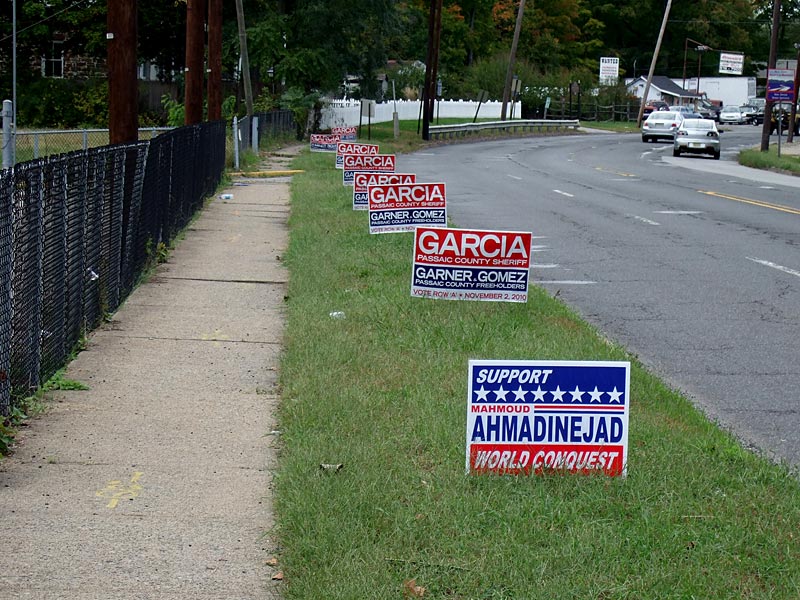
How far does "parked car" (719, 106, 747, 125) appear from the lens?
10025 cm

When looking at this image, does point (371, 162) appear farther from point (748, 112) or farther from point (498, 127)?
point (748, 112)

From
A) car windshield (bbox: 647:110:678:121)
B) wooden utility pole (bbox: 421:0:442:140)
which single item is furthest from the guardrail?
car windshield (bbox: 647:110:678:121)

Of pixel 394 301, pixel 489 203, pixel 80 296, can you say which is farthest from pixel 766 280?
pixel 489 203

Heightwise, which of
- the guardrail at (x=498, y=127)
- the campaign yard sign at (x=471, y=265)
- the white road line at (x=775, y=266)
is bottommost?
the guardrail at (x=498, y=127)

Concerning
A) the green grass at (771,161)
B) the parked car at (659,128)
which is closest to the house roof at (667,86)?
the parked car at (659,128)

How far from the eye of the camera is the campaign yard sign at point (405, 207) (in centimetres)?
1420

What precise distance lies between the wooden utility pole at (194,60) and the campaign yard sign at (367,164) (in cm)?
653

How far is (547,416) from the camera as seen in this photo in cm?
581

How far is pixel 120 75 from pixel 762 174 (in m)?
27.6

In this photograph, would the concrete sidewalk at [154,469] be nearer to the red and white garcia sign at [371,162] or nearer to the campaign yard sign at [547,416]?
the campaign yard sign at [547,416]

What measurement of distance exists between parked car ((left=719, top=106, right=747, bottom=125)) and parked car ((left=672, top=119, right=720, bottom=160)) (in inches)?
2119

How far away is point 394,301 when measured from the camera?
10.9 meters

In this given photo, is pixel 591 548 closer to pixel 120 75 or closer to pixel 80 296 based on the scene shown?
pixel 80 296

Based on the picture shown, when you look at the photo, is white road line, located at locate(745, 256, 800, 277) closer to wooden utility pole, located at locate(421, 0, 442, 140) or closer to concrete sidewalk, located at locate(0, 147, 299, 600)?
concrete sidewalk, located at locate(0, 147, 299, 600)
